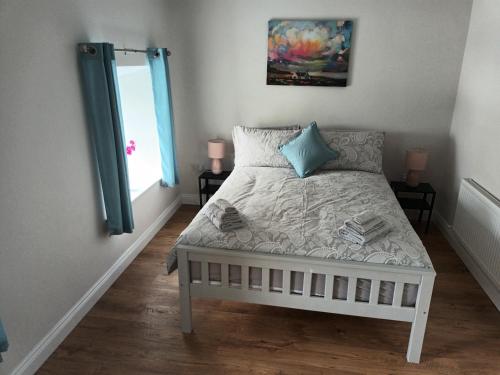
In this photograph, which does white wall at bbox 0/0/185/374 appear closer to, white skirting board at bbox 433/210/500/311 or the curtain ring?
the curtain ring

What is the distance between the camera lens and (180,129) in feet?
13.3

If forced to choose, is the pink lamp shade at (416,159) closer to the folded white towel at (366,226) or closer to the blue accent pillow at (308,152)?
the blue accent pillow at (308,152)

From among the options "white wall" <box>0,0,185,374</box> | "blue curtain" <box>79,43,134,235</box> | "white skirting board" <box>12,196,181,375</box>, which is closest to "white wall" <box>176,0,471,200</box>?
"white wall" <box>0,0,185,374</box>

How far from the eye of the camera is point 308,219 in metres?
2.38

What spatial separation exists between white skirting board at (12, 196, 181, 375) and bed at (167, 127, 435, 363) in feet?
2.25

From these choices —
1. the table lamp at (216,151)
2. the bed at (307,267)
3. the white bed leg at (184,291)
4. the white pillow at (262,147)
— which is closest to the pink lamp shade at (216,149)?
the table lamp at (216,151)

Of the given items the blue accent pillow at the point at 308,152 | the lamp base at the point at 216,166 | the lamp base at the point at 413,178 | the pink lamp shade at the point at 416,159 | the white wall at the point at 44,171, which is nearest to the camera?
the white wall at the point at 44,171

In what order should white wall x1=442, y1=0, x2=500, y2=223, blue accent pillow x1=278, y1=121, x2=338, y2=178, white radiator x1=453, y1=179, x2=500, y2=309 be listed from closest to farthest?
white radiator x1=453, y1=179, x2=500, y2=309 < white wall x1=442, y1=0, x2=500, y2=223 < blue accent pillow x1=278, y1=121, x2=338, y2=178

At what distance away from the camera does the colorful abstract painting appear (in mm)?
3527

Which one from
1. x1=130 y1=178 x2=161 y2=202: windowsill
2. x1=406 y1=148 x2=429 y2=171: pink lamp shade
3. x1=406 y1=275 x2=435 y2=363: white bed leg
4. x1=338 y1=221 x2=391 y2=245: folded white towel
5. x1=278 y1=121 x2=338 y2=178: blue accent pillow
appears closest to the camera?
x1=406 y1=275 x2=435 y2=363: white bed leg

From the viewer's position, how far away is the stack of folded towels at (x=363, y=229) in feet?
6.83

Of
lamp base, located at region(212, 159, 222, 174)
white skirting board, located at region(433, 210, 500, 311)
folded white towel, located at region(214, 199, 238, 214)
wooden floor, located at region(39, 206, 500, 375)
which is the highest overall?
folded white towel, located at region(214, 199, 238, 214)

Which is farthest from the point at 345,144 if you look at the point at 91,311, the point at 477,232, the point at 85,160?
the point at 91,311

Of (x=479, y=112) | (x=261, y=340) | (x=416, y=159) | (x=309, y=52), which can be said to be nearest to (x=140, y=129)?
(x=309, y=52)
